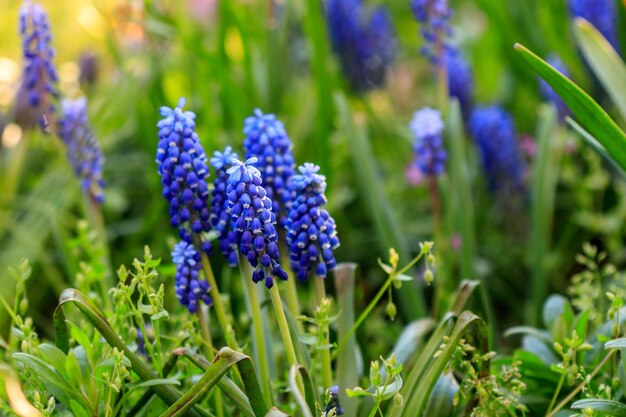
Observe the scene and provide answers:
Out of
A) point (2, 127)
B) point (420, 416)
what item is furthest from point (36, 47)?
point (2, 127)

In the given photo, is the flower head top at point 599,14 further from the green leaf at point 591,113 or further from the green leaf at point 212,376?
the green leaf at point 212,376

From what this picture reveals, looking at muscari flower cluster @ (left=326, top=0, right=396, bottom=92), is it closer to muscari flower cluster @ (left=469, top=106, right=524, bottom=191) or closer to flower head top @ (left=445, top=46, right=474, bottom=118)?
Result: flower head top @ (left=445, top=46, right=474, bottom=118)

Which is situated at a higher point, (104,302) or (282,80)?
(282,80)

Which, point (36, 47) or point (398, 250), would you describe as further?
point (398, 250)

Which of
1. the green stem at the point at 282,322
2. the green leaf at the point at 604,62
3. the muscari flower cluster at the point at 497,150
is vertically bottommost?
the green stem at the point at 282,322

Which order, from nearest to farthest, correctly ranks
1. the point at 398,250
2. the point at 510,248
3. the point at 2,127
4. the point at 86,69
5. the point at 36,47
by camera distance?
the point at 36,47 < the point at 398,250 < the point at 510,248 < the point at 2,127 < the point at 86,69

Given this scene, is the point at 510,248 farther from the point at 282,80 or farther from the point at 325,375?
the point at 325,375

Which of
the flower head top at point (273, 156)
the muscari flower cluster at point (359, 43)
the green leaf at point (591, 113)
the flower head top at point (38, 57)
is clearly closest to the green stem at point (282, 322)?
the flower head top at point (273, 156)
